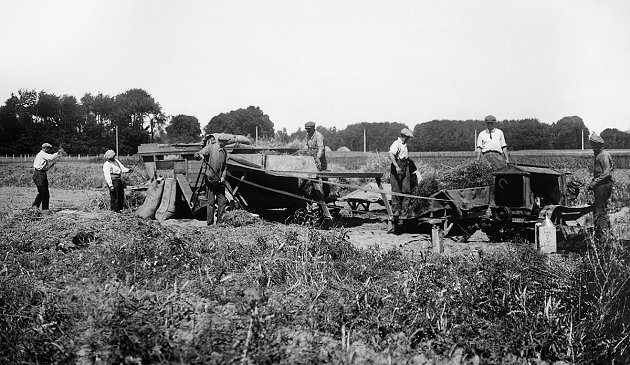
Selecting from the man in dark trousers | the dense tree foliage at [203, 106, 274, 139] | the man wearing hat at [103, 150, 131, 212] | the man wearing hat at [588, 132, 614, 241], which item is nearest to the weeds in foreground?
the man wearing hat at [588, 132, 614, 241]

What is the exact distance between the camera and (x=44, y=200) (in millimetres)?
12750

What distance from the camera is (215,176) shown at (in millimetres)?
10703

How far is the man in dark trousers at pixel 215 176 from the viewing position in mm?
10711

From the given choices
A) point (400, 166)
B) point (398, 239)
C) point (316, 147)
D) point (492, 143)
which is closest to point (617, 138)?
point (492, 143)

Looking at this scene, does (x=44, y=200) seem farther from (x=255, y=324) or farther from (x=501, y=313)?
(x=501, y=313)

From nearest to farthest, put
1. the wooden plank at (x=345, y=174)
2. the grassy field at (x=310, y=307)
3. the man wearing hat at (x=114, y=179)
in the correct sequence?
the grassy field at (x=310, y=307) < the wooden plank at (x=345, y=174) < the man wearing hat at (x=114, y=179)

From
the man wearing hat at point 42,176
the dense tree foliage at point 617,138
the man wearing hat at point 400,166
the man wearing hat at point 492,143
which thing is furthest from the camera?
the dense tree foliage at point 617,138

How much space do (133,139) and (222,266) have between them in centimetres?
5920

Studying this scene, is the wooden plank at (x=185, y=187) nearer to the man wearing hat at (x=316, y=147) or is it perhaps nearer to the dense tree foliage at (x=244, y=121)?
the man wearing hat at (x=316, y=147)

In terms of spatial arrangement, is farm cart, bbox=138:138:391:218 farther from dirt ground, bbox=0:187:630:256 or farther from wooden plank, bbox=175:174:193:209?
dirt ground, bbox=0:187:630:256

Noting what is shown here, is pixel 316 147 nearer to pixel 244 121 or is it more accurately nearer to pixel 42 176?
pixel 42 176

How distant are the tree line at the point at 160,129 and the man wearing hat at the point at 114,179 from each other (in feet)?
17.4

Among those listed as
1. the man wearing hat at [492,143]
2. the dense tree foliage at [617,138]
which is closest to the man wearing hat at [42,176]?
the man wearing hat at [492,143]

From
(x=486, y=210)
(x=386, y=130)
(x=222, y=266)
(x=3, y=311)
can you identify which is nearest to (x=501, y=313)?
(x=222, y=266)
